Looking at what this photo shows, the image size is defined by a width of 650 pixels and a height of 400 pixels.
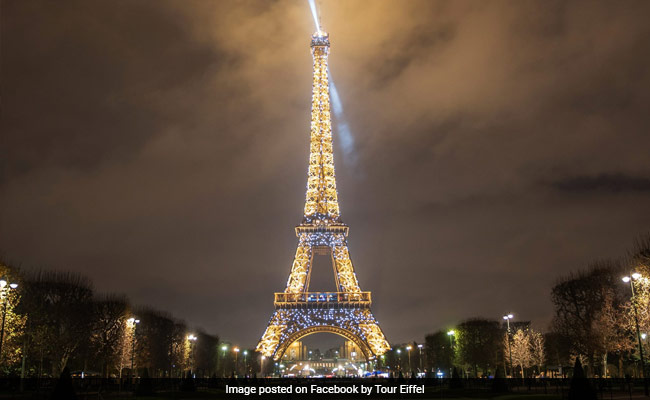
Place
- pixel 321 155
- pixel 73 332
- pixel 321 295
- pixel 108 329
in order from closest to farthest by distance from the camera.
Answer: pixel 73 332
pixel 108 329
pixel 321 295
pixel 321 155

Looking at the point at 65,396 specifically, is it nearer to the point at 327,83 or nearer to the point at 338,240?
the point at 338,240

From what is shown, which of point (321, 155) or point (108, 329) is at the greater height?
point (321, 155)

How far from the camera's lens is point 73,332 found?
2219 inches

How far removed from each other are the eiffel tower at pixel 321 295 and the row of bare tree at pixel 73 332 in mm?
15520

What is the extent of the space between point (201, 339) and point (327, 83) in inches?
1985

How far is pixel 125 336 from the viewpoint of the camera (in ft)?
233

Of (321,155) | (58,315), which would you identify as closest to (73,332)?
(58,315)

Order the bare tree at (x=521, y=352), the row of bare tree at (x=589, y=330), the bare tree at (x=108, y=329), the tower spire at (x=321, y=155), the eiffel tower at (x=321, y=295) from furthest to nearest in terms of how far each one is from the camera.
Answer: the tower spire at (x=321, y=155), the eiffel tower at (x=321, y=295), the bare tree at (x=521, y=352), the bare tree at (x=108, y=329), the row of bare tree at (x=589, y=330)

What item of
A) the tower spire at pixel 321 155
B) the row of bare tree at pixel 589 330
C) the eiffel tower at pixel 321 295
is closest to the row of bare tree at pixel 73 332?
the eiffel tower at pixel 321 295

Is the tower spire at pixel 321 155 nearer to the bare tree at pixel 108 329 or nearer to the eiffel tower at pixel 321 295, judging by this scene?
the eiffel tower at pixel 321 295

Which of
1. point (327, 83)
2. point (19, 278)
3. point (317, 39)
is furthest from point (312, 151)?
point (19, 278)

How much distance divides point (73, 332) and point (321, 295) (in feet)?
130

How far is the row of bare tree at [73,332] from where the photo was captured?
1952 inches

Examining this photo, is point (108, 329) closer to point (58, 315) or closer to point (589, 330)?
point (58, 315)
